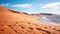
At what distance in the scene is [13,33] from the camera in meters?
6.01

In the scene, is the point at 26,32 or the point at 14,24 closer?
the point at 26,32

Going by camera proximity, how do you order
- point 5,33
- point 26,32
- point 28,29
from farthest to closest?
point 28,29
point 26,32
point 5,33

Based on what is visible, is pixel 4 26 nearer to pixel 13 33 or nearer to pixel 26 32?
pixel 13 33

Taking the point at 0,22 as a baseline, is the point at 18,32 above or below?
below

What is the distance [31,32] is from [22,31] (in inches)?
19.4

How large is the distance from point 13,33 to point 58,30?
2750mm

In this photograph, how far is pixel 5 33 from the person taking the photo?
589cm

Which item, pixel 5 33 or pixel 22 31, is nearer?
pixel 5 33

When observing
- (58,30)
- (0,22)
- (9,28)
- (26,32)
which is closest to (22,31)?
(26,32)

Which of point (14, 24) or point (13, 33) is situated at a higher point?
point (14, 24)

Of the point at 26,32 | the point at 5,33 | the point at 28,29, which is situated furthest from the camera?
the point at 28,29

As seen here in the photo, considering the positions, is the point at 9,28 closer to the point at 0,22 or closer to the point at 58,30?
the point at 0,22

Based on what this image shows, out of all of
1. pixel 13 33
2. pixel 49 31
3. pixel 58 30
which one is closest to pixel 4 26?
pixel 13 33

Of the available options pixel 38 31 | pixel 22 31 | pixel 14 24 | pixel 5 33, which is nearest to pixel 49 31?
pixel 38 31
